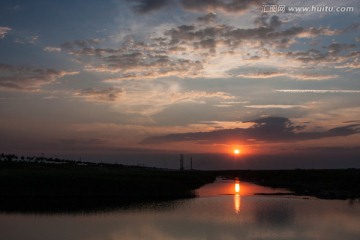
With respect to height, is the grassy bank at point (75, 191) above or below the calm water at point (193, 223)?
above

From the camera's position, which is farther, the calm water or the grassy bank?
the grassy bank

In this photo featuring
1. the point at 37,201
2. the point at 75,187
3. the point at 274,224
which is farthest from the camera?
the point at 75,187

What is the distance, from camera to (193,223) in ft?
112

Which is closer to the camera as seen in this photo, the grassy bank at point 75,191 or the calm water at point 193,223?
the calm water at point 193,223

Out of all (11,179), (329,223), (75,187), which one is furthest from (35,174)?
(329,223)

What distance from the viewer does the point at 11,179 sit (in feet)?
168

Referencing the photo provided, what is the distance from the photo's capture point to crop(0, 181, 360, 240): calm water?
29697 millimetres

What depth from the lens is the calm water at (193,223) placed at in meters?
29.7

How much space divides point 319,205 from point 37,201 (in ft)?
109

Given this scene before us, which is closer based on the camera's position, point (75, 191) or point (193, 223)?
point (193, 223)

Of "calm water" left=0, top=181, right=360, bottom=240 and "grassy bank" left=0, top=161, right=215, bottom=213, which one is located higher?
"grassy bank" left=0, top=161, right=215, bottom=213

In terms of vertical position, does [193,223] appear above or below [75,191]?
below

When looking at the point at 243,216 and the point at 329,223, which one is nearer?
the point at 329,223

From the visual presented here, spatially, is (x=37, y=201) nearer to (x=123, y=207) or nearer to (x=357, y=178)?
(x=123, y=207)
